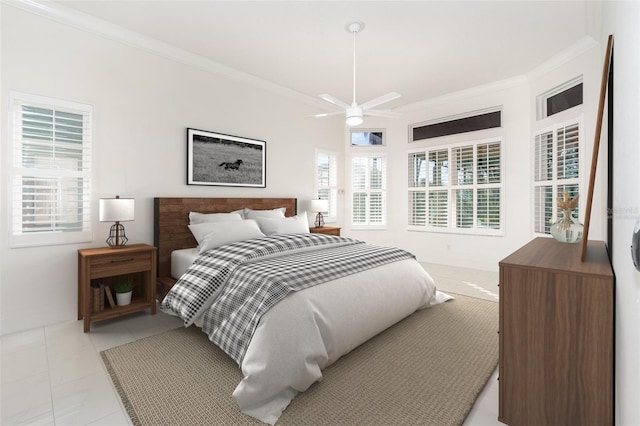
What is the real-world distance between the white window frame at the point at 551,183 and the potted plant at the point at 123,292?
15.5ft

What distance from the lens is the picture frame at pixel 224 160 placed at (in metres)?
3.93

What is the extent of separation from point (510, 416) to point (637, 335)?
42.0 inches

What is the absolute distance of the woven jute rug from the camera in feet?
5.47

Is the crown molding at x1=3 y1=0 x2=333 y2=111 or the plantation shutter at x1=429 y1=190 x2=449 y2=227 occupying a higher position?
the crown molding at x1=3 y1=0 x2=333 y2=111

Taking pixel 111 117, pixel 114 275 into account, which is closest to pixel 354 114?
pixel 111 117

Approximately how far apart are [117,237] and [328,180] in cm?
357

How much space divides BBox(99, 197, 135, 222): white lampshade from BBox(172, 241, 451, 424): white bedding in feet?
6.37

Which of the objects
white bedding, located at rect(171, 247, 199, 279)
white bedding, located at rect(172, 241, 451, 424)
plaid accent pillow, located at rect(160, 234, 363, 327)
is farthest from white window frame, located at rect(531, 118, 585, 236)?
white bedding, located at rect(171, 247, 199, 279)

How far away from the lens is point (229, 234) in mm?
3322

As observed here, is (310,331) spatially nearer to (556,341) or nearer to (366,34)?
(556,341)

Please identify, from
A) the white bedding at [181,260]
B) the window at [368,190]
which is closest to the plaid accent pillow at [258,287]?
the white bedding at [181,260]

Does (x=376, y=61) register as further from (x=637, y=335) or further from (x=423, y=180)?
(x=637, y=335)

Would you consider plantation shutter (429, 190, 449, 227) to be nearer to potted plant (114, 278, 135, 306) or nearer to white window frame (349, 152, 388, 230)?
white window frame (349, 152, 388, 230)

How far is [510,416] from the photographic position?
1.55m
